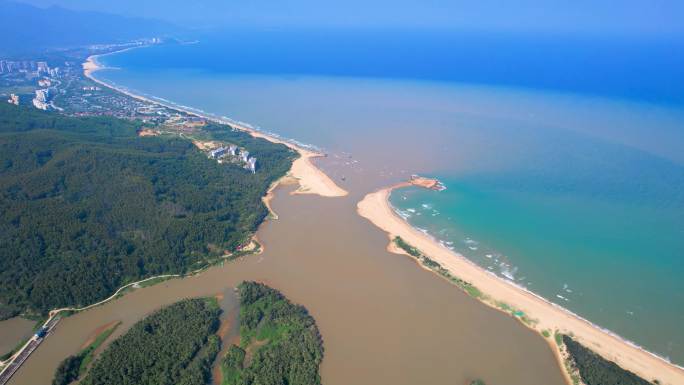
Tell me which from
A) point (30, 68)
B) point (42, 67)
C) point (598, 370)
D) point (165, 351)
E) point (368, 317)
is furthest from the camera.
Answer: point (30, 68)

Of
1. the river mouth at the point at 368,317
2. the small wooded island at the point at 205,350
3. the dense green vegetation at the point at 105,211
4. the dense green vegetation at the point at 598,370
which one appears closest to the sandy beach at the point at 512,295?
the dense green vegetation at the point at 598,370

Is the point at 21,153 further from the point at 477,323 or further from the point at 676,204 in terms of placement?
the point at 676,204

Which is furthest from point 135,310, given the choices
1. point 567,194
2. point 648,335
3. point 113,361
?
point 567,194

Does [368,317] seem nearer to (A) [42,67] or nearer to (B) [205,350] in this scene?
(B) [205,350]

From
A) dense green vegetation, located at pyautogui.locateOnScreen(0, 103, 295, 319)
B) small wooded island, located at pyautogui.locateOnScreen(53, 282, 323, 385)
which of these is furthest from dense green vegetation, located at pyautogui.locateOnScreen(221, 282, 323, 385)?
dense green vegetation, located at pyautogui.locateOnScreen(0, 103, 295, 319)

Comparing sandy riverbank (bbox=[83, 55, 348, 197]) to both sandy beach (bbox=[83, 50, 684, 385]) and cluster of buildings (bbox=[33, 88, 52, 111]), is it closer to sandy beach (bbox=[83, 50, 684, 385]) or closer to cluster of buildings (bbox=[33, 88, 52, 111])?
sandy beach (bbox=[83, 50, 684, 385])

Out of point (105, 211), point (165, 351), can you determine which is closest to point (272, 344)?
point (165, 351)
